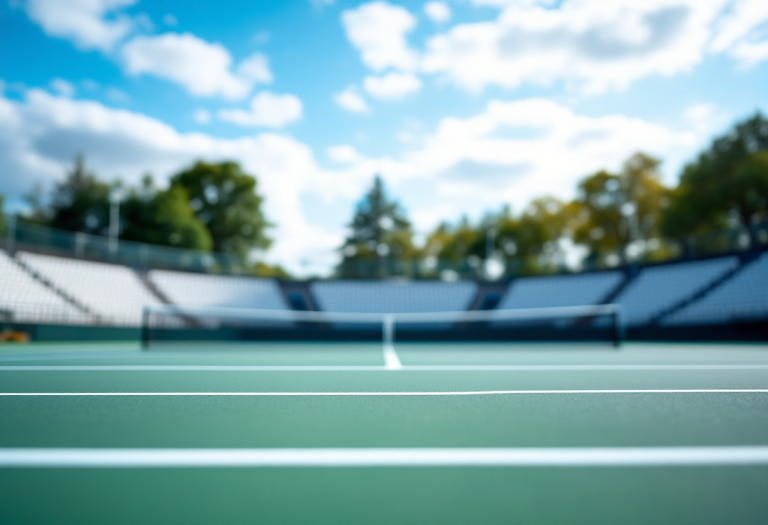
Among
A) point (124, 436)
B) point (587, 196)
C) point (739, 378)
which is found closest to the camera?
point (124, 436)

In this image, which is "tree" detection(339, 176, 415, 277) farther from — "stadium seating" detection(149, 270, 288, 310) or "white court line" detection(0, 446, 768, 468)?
"white court line" detection(0, 446, 768, 468)

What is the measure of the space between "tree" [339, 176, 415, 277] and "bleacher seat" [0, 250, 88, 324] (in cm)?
4456

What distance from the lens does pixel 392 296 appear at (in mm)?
28391

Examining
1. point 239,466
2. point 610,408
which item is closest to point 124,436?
point 239,466

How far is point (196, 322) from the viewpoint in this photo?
22.3m

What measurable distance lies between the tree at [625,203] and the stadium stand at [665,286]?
21141 millimetres

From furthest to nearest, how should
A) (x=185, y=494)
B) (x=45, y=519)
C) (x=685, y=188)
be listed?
(x=685, y=188)
(x=185, y=494)
(x=45, y=519)

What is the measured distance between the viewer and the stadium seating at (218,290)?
24531mm

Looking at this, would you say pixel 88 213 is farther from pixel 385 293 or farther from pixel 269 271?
pixel 385 293

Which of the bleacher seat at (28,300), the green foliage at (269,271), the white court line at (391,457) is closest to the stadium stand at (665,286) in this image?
the green foliage at (269,271)

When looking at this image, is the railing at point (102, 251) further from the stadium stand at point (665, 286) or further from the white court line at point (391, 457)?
the white court line at point (391, 457)

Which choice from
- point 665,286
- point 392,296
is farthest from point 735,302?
point 392,296

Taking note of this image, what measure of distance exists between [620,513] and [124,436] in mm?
2119

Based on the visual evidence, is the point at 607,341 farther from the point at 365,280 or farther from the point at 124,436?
the point at 124,436
